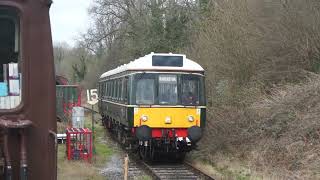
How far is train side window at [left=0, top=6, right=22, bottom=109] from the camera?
455cm

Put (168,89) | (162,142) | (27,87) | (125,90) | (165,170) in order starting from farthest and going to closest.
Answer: (125,90)
(168,89)
(162,142)
(165,170)
(27,87)

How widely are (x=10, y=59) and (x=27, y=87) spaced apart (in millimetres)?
284

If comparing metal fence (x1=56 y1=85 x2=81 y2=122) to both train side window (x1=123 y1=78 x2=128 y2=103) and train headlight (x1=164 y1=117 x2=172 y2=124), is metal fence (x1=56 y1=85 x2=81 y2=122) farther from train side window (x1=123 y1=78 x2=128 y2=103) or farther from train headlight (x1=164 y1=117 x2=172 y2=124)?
train headlight (x1=164 y1=117 x2=172 y2=124)

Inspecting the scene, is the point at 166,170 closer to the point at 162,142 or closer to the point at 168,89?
the point at 162,142

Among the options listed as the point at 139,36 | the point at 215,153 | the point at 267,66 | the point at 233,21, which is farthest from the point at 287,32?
the point at 139,36

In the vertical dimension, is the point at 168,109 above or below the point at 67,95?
below

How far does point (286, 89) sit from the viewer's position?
53.1ft

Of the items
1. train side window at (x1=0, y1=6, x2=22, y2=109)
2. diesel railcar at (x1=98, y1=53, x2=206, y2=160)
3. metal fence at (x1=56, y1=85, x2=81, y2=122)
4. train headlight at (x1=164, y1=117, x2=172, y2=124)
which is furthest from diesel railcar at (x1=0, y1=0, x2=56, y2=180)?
metal fence at (x1=56, y1=85, x2=81, y2=122)

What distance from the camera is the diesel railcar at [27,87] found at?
177 inches

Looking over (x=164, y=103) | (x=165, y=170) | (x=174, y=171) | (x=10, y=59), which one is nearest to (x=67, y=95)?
(x=164, y=103)

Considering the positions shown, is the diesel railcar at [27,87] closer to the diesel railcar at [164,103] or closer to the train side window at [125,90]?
the diesel railcar at [164,103]

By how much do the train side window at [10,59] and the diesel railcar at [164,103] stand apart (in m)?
10.6

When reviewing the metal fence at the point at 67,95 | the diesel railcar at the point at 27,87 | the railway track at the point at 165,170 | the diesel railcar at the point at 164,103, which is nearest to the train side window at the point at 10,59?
the diesel railcar at the point at 27,87

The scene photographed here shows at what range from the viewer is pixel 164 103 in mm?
15594
